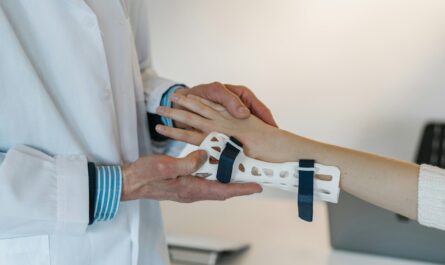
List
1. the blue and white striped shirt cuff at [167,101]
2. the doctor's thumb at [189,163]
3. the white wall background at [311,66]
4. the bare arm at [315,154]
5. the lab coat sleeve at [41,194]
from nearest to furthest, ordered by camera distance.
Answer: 1. the lab coat sleeve at [41,194]
2. the doctor's thumb at [189,163]
3. the bare arm at [315,154]
4. the blue and white striped shirt cuff at [167,101]
5. the white wall background at [311,66]

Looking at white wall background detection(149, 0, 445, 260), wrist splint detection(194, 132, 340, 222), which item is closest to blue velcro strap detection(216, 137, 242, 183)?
wrist splint detection(194, 132, 340, 222)

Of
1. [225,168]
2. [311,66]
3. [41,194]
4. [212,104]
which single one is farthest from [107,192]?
[311,66]

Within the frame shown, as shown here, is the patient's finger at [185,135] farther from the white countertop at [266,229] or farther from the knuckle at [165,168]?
the white countertop at [266,229]

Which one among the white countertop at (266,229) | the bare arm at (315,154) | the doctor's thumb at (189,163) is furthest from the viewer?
the white countertop at (266,229)

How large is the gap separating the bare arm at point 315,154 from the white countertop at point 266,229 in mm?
341

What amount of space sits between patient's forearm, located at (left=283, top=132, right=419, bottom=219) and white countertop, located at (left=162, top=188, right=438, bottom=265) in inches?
13.7

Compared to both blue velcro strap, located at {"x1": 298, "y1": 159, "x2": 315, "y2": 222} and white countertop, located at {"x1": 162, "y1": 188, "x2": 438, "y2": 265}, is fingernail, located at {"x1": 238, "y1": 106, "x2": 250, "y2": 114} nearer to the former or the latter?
blue velcro strap, located at {"x1": 298, "y1": 159, "x2": 315, "y2": 222}

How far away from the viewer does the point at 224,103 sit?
848 mm

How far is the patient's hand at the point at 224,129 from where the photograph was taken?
833 mm

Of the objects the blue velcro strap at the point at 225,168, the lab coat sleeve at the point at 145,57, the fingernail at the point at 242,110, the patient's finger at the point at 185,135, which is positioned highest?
the lab coat sleeve at the point at 145,57

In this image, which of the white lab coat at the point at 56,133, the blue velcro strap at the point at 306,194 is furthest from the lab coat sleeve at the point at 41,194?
the blue velcro strap at the point at 306,194

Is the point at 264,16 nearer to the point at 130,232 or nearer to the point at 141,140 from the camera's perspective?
the point at 141,140

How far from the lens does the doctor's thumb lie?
684 millimetres

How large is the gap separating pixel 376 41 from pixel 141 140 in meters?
0.82
